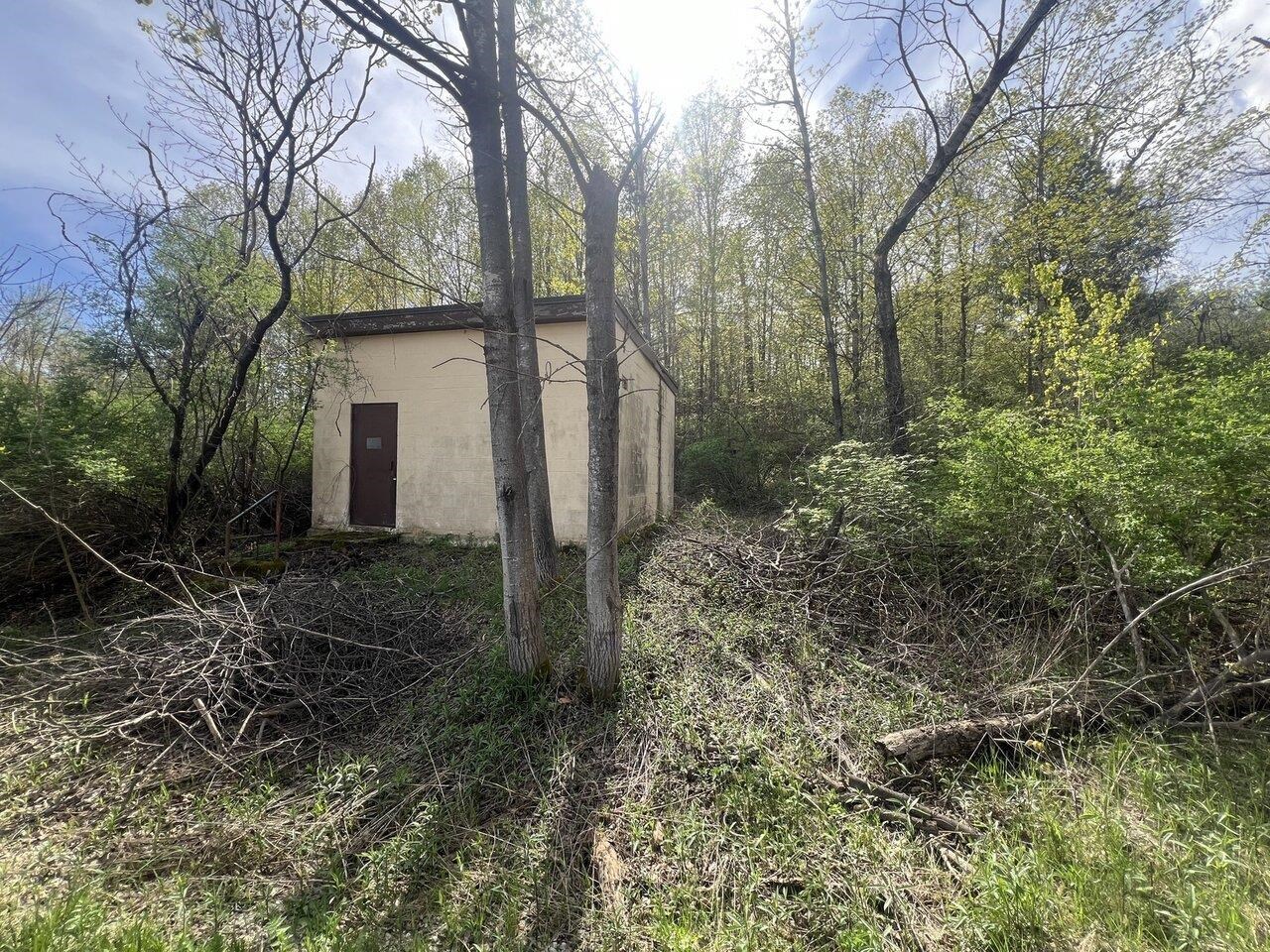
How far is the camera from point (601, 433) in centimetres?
302

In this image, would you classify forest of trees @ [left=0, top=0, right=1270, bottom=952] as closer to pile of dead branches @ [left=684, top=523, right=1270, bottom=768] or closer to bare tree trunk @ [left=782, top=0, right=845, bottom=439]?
pile of dead branches @ [left=684, top=523, right=1270, bottom=768]

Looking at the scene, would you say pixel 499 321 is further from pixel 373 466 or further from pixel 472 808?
pixel 373 466

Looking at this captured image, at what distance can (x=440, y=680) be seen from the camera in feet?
11.3

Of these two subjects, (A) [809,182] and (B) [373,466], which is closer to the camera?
(B) [373,466]

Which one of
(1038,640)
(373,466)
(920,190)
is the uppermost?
(920,190)

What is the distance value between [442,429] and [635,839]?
638 centimetres

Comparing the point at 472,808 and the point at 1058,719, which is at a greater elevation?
the point at 1058,719

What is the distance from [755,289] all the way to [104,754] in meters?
16.9

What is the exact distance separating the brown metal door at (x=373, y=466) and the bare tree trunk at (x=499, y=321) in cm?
513

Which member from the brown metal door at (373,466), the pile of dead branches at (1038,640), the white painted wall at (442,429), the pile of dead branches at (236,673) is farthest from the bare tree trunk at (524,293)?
the brown metal door at (373,466)

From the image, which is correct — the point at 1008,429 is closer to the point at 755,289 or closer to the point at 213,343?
the point at 213,343

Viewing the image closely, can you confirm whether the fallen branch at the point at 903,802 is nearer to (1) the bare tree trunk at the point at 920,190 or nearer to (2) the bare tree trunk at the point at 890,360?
(1) the bare tree trunk at the point at 920,190

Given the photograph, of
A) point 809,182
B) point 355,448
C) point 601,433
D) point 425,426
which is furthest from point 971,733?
point 809,182

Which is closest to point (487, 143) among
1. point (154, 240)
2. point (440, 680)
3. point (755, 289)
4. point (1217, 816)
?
point (440, 680)
